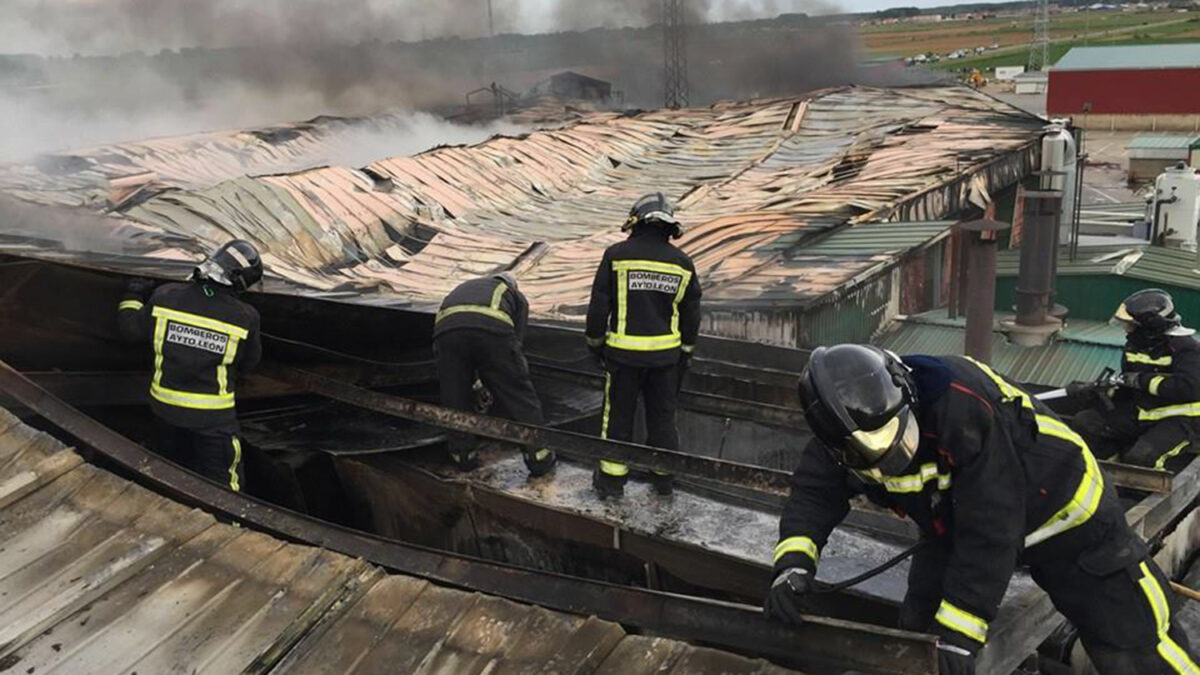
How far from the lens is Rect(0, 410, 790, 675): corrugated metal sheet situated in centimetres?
279

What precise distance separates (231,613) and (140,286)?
6.61 feet

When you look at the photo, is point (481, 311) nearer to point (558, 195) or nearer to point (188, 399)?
point (188, 399)

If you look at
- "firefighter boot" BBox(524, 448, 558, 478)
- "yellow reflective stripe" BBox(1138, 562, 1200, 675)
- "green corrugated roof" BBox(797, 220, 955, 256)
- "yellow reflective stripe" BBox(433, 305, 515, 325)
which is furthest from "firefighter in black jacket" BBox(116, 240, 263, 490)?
"green corrugated roof" BBox(797, 220, 955, 256)

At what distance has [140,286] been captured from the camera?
14.6ft

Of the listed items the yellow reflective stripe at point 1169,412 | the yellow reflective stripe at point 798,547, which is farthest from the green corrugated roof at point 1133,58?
the yellow reflective stripe at point 798,547

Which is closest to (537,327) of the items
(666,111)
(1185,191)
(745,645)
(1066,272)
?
(745,645)

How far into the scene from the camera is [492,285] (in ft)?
15.0

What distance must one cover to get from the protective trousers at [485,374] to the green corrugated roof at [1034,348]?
14.3 feet

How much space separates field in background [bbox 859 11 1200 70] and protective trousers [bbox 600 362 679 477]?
154 ft

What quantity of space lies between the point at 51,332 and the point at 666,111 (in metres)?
19.1

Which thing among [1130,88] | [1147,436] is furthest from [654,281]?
[1130,88]

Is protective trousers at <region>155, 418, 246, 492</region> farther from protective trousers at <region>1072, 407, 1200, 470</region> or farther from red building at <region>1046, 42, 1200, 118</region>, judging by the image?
red building at <region>1046, 42, 1200, 118</region>

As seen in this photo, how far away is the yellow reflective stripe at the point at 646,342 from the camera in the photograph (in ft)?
14.0

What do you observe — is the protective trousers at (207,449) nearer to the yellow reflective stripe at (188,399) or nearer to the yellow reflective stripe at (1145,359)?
the yellow reflective stripe at (188,399)
